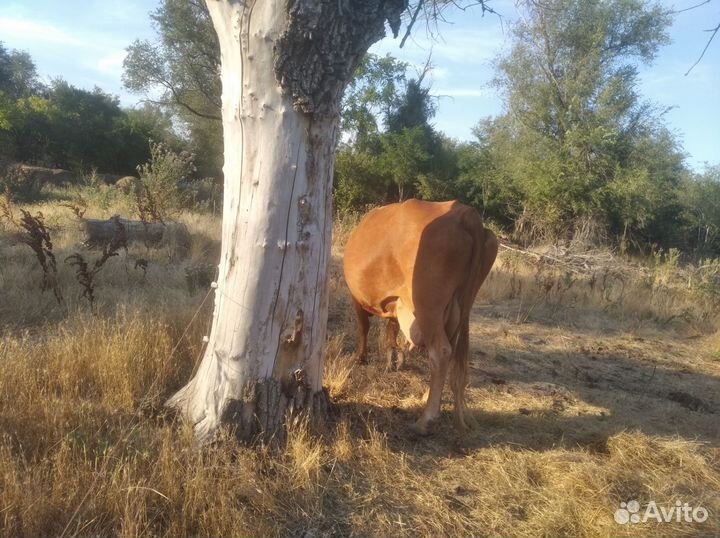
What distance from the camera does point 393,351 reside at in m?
5.43

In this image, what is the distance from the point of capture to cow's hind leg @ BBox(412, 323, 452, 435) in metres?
3.91

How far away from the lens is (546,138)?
62.8 ft

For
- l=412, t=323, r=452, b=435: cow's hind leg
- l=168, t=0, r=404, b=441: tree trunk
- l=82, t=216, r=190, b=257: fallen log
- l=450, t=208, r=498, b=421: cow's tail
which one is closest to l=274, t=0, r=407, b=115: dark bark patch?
l=168, t=0, r=404, b=441: tree trunk

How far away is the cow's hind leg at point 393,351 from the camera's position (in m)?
5.30

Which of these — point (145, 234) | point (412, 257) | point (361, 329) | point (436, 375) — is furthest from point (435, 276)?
point (145, 234)

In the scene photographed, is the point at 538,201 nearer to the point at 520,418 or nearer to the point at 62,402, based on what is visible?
the point at 520,418

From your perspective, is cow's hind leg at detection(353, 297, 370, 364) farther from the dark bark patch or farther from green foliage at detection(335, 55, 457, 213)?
green foliage at detection(335, 55, 457, 213)

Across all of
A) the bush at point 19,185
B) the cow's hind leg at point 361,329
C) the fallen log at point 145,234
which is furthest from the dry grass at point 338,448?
the bush at point 19,185

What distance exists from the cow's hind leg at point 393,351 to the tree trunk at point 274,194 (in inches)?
74.5

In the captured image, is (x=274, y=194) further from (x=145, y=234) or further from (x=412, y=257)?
(x=145, y=234)

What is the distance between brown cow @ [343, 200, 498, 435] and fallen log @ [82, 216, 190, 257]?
5.13m

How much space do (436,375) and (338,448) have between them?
940 mm

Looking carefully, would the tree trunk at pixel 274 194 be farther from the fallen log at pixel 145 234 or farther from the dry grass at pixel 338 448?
the fallen log at pixel 145 234

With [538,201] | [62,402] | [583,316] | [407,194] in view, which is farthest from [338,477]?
[407,194]
